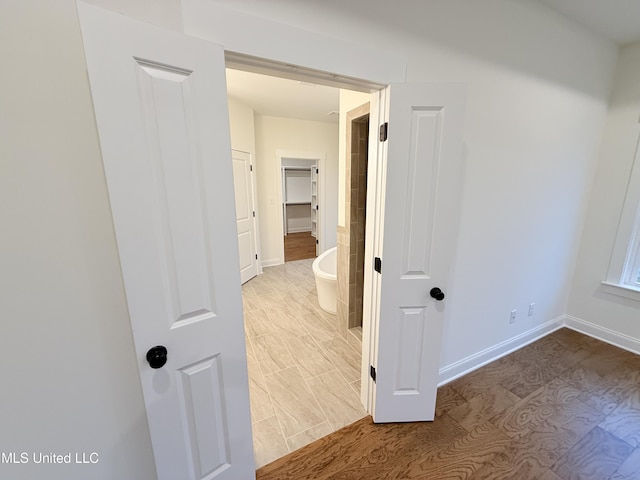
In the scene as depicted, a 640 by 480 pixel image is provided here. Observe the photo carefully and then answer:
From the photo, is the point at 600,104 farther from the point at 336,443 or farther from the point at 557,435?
the point at 336,443

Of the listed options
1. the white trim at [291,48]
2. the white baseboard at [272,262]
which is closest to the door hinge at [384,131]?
the white trim at [291,48]

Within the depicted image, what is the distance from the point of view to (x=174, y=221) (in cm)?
93

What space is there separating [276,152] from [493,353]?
426cm

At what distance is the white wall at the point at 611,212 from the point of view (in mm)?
2246

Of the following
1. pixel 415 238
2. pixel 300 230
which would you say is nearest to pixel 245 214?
pixel 415 238

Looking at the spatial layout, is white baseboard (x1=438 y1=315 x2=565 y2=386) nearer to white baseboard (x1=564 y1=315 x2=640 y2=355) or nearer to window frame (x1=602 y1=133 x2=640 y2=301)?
white baseboard (x1=564 y1=315 x2=640 y2=355)

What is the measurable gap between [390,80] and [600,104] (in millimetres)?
2366

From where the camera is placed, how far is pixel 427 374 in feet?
5.45

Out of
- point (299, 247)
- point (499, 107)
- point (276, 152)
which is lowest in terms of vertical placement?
point (299, 247)

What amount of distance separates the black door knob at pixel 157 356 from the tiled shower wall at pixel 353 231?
1.84m

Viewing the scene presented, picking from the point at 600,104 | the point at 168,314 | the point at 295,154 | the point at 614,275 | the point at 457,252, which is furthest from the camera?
the point at 295,154

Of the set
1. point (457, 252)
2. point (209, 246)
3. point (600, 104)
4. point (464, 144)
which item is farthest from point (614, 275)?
point (209, 246)

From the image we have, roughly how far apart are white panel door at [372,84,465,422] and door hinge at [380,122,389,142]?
24 mm

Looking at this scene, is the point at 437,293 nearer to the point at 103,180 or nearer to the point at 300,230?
the point at 103,180
